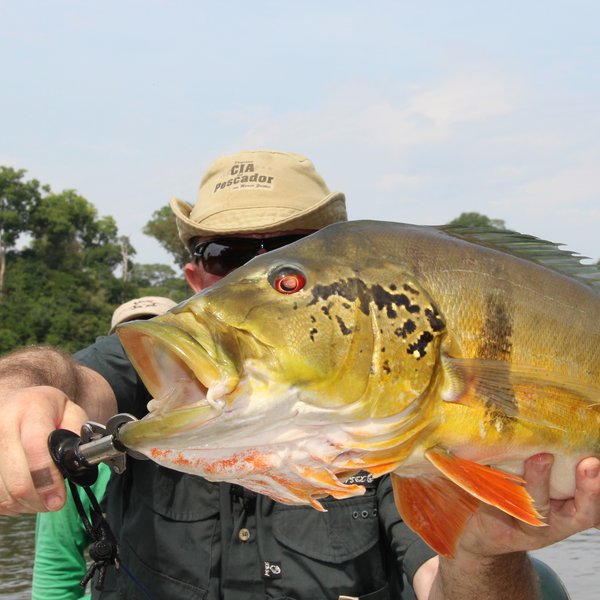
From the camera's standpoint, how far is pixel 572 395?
2.01m

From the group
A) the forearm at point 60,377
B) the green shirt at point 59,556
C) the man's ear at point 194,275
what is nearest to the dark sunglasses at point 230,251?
the man's ear at point 194,275

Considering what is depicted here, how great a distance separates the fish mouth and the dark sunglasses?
6.19 feet

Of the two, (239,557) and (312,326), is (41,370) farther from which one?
(312,326)

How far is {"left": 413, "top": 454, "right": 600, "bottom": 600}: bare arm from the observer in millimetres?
2146

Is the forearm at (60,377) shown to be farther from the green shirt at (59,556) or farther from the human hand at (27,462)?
the green shirt at (59,556)

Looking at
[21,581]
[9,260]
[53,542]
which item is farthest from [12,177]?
[53,542]

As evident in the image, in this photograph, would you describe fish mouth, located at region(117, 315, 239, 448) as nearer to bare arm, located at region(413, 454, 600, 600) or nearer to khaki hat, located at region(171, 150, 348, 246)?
bare arm, located at region(413, 454, 600, 600)

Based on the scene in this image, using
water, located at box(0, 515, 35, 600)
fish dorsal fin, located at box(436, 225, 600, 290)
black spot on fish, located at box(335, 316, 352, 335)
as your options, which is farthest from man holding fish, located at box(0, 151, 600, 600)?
water, located at box(0, 515, 35, 600)

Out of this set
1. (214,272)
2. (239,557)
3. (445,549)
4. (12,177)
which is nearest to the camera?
(445,549)

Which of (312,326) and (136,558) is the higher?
(312,326)

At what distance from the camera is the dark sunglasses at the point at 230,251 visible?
3717mm

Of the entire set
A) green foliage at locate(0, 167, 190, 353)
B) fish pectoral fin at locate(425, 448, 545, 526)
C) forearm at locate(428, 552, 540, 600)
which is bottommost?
forearm at locate(428, 552, 540, 600)

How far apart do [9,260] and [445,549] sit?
39.8m

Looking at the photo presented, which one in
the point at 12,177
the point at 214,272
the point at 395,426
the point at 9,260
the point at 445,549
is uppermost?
the point at 12,177
